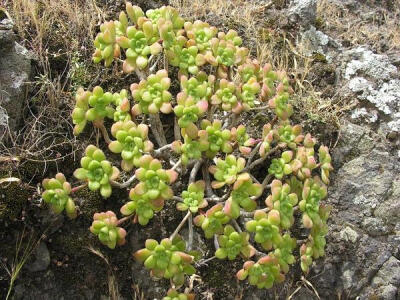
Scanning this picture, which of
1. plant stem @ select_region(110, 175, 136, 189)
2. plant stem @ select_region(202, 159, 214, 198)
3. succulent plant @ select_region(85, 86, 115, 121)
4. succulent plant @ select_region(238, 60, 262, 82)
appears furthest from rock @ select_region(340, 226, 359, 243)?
succulent plant @ select_region(85, 86, 115, 121)

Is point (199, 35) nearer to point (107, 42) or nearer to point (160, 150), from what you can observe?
point (107, 42)

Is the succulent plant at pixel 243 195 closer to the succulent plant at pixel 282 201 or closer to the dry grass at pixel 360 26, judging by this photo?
the succulent plant at pixel 282 201

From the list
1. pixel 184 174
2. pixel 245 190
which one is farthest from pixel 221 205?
pixel 184 174

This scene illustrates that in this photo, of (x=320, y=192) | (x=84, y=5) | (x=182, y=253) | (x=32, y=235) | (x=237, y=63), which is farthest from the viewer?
(x=84, y=5)

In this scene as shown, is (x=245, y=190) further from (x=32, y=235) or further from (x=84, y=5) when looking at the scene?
(x=84, y=5)

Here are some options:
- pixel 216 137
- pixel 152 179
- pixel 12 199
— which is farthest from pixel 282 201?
pixel 12 199

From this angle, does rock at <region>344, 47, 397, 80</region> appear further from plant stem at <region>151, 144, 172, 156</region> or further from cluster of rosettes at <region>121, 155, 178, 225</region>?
cluster of rosettes at <region>121, 155, 178, 225</region>

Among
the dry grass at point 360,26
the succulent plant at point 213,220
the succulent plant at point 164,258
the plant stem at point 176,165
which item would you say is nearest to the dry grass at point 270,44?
the dry grass at point 360,26
